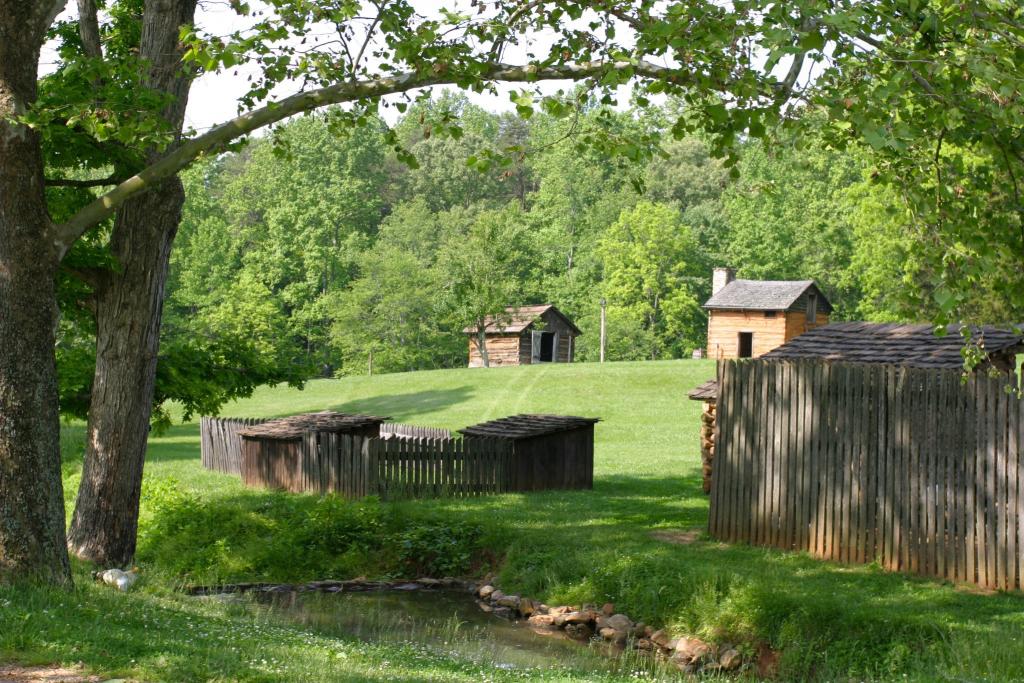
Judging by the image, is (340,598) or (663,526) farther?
(663,526)

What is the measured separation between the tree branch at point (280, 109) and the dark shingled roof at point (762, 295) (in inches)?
1773

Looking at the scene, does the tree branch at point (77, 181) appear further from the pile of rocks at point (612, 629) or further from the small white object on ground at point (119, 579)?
the pile of rocks at point (612, 629)

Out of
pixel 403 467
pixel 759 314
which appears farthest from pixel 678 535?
pixel 759 314

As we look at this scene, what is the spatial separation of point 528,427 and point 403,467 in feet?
9.66

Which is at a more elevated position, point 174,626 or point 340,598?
point 174,626

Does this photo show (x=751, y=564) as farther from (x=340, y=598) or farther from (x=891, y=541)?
(x=340, y=598)

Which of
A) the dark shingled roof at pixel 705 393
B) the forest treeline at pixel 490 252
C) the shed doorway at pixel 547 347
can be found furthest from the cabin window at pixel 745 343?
the dark shingled roof at pixel 705 393

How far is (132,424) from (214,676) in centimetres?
694

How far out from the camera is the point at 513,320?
63719 mm

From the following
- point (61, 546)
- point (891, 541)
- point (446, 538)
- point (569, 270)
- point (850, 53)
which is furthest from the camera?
point (569, 270)

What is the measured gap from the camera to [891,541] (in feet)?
43.7

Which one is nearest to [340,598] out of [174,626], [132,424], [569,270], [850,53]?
[132,424]

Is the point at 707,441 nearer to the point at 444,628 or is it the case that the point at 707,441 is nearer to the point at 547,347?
the point at 444,628

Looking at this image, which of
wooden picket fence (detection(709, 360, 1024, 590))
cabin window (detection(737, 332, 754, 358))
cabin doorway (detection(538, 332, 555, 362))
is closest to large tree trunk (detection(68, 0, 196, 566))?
wooden picket fence (detection(709, 360, 1024, 590))
